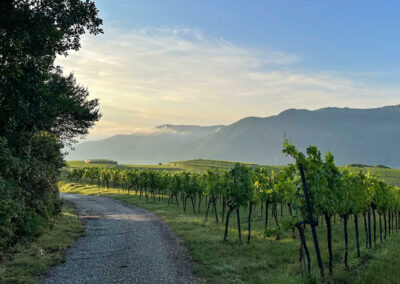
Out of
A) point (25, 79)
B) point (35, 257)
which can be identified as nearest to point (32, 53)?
point (25, 79)

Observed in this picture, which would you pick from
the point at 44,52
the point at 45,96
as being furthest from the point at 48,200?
the point at 44,52

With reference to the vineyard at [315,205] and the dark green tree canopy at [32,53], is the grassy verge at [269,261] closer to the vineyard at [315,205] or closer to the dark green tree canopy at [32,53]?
the vineyard at [315,205]

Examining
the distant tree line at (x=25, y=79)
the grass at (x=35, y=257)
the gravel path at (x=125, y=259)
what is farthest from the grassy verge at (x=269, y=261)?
Answer: the distant tree line at (x=25, y=79)

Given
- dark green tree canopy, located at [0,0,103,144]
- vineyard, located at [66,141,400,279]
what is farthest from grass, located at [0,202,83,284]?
vineyard, located at [66,141,400,279]

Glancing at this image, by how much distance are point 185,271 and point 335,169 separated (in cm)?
1007

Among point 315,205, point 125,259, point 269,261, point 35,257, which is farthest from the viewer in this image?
point 125,259

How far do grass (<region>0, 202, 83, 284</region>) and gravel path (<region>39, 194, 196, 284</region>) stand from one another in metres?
0.63

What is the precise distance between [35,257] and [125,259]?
17.0ft

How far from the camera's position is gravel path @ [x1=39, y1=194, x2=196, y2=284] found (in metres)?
13.9

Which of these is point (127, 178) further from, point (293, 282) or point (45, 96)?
point (293, 282)

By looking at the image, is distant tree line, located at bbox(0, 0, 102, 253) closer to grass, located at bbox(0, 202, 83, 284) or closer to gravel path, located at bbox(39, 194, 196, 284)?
grass, located at bbox(0, 202, 83, 284)

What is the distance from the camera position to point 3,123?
17.2 m

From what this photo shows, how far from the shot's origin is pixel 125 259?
55.4 feet

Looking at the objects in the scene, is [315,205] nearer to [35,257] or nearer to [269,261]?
[269,261]
